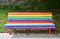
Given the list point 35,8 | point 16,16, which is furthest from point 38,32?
point 35,8

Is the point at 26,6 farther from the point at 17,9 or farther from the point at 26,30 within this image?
the point at 26,30

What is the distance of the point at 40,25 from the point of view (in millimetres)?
6926

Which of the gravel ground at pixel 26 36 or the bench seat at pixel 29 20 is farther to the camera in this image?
the bench seat at pixel 29 20

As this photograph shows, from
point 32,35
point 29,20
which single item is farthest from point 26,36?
point 29,20

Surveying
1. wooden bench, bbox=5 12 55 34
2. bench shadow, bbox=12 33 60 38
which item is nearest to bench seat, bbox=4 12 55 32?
wooden bench, bbox=5 12 55 34

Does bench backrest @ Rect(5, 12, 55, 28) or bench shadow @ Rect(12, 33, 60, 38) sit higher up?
bench backrest @ Rect(5, 12, 55, 28)

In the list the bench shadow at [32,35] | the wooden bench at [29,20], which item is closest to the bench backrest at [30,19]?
the wooden bench at [29,20]

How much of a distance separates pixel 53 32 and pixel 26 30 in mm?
1056

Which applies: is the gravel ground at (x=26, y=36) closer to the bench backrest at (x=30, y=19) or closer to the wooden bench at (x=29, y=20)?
the wooden bench at (x=29, y=20)

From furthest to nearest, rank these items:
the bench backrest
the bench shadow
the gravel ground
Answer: the bench backrest, the bench shadow, the gravel ground

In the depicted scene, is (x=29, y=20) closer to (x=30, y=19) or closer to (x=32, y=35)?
(x=30, y=19)

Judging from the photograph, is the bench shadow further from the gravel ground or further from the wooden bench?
the wooden bench

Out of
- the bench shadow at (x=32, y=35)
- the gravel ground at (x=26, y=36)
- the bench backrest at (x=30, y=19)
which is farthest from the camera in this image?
the bench backrest at (x=30, y=19)

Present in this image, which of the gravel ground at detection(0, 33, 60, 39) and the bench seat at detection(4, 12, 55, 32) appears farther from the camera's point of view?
the bench seat at detection(4, 12, 55, 32)
